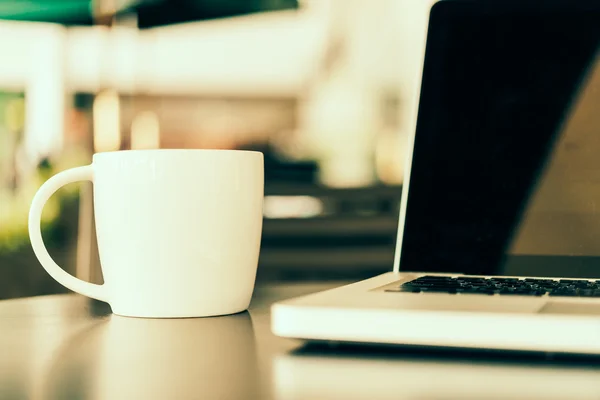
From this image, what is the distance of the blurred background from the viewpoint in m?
3.19

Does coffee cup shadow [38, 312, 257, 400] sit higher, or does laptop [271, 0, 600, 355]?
laptop [271, 0, 600, 355]

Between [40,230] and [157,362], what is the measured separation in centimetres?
22

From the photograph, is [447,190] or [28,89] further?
[28,89]

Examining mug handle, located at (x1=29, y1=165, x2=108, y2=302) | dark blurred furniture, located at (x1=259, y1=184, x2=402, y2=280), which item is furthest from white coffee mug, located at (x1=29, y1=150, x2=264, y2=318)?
dark blurred furniture, located at (x1=259, y1=184, x2=402, y2=280)

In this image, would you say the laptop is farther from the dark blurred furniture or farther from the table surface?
the dark blurred furniture

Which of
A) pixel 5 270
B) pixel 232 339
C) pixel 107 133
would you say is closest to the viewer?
pixel 232 339

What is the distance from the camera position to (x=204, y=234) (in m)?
0.50

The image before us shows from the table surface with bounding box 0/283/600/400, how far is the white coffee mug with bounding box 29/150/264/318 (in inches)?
1.6

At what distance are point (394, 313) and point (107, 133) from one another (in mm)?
3990

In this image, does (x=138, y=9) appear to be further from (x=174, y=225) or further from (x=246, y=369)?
(x=246, y=369)

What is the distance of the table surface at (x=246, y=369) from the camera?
1.00ft

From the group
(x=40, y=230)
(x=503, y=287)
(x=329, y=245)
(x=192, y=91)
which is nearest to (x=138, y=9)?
(x=329, y=245)

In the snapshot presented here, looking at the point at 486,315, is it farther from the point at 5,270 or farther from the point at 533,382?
the point at 5,270

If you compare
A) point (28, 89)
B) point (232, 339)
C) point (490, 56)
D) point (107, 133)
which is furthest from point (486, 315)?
point (28, 89)
